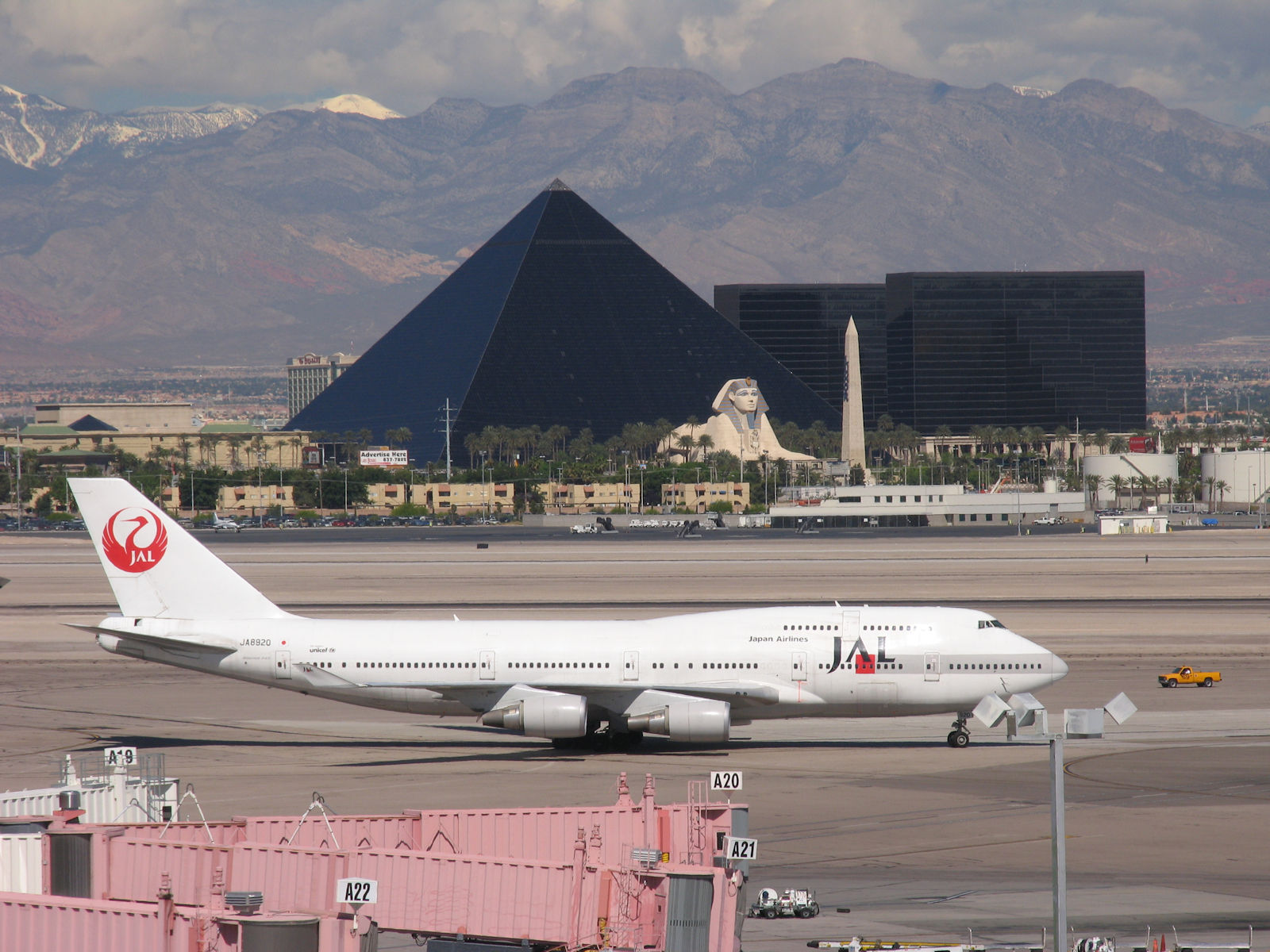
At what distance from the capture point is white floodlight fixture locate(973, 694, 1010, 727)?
50.0 feet

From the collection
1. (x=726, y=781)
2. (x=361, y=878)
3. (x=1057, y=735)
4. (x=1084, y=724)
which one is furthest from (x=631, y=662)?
(x=361, y=878)

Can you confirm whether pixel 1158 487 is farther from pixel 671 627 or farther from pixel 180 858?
pixel 180 858

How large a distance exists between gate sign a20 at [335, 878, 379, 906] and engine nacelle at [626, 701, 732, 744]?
746 inches

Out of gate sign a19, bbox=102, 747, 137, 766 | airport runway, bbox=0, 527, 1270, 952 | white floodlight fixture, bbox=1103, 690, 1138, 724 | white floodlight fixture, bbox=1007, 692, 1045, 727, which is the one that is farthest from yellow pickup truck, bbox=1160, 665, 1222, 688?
gate sign a19, bbox=102, 747, 137, 766

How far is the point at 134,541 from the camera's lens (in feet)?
109

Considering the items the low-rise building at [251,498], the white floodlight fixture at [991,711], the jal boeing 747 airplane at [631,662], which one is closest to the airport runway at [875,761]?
the jal boeing 747 airplane at [631,662]

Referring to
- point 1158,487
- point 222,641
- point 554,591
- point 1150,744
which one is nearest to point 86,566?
point 554,591

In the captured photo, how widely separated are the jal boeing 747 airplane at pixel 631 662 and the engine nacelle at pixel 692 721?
55 mm

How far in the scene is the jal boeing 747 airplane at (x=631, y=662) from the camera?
1235 inches

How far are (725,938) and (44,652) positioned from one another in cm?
4416

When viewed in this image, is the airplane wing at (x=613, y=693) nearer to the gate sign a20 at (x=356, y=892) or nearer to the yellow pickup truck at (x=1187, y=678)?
the yellow pickup truck at (x=1187, y=678)

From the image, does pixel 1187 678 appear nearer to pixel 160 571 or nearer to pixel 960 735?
pixel 960 735

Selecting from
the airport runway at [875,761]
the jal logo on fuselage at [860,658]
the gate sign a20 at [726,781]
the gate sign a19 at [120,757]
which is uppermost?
the gate sign a19 at [120,757]

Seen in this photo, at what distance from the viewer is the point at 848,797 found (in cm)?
2694
